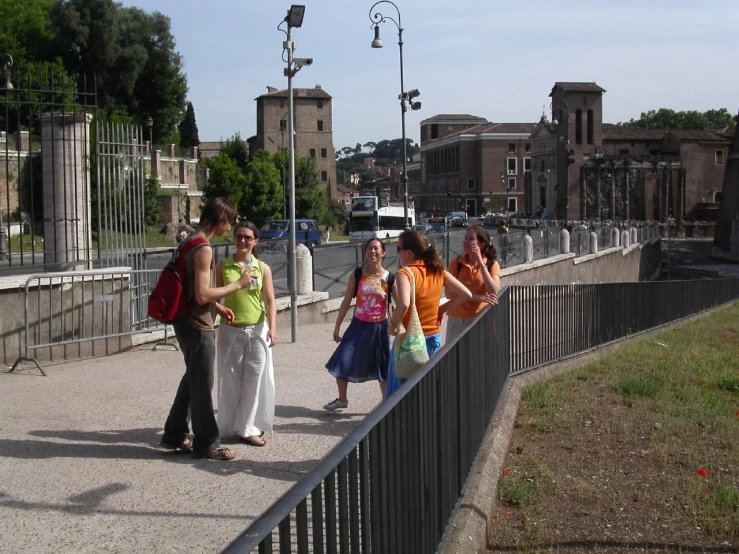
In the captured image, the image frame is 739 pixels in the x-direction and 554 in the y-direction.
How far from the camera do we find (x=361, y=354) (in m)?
7.88

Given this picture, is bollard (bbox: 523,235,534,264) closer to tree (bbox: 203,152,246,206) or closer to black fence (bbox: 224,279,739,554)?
→ black fence (bbox: 224,279,739,554)

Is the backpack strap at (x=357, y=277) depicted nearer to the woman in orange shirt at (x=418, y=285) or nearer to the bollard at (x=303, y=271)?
the woman in orange shirt at (x=418, y=285)

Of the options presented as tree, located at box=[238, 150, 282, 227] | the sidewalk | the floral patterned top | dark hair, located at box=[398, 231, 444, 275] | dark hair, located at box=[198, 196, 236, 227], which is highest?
tree, located at box=[238, 150, 282, 227]

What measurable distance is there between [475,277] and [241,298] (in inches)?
90.7

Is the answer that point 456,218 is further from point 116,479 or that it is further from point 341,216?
point 116,479

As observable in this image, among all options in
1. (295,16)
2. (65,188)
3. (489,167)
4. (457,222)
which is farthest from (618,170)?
(65,188)

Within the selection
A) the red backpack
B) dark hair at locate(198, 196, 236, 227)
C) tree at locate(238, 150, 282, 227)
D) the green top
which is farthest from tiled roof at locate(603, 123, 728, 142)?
the red backpack

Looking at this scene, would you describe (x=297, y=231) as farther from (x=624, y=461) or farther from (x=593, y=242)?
(x=624, y=461)

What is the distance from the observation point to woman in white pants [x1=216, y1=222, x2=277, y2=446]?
6.77m

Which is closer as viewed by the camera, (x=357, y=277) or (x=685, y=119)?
(x=357, y=277)

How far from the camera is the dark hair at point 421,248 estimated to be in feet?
21.9

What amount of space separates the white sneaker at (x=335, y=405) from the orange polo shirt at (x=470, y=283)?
4.12 ft

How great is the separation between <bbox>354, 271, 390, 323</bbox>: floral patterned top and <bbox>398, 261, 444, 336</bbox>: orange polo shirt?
95 centimetres

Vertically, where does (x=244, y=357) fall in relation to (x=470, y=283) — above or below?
below
